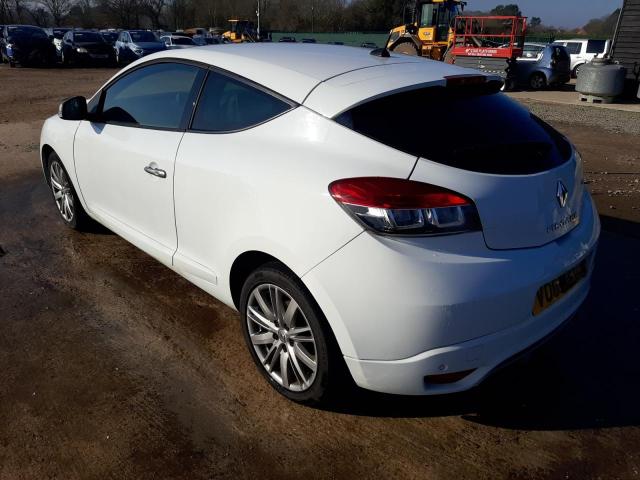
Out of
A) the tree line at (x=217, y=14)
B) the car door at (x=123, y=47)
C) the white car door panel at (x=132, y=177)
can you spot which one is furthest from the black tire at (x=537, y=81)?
the tree line at (x=217, y=14)

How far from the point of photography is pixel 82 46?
26.5m

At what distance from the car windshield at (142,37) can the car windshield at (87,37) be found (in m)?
1.62

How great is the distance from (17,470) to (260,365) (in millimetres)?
1152

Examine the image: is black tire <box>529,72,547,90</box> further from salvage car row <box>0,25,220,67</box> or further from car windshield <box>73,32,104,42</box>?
car windshield <box>73,32,104,42</box>

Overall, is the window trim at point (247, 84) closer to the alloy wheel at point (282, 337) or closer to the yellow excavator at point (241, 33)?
the alloy wheel at point (282, 337)

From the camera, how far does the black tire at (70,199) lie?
443 cm

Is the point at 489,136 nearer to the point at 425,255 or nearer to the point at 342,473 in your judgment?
the point at 425,255

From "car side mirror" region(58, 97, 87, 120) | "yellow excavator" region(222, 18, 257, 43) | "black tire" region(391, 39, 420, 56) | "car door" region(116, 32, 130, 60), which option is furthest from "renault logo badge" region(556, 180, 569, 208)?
"yellow excavator" region(222, 18, 257, 43)

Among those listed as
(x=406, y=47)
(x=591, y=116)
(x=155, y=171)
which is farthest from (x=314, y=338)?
(x=406, y=47)

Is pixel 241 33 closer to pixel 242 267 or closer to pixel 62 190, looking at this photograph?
pixel 62 190

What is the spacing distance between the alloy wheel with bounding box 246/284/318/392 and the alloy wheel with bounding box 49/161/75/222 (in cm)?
260

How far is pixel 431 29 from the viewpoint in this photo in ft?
68.0

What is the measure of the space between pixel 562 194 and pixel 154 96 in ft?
8.28

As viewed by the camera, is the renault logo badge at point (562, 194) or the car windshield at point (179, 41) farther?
the car windshield at point (179, 41)
